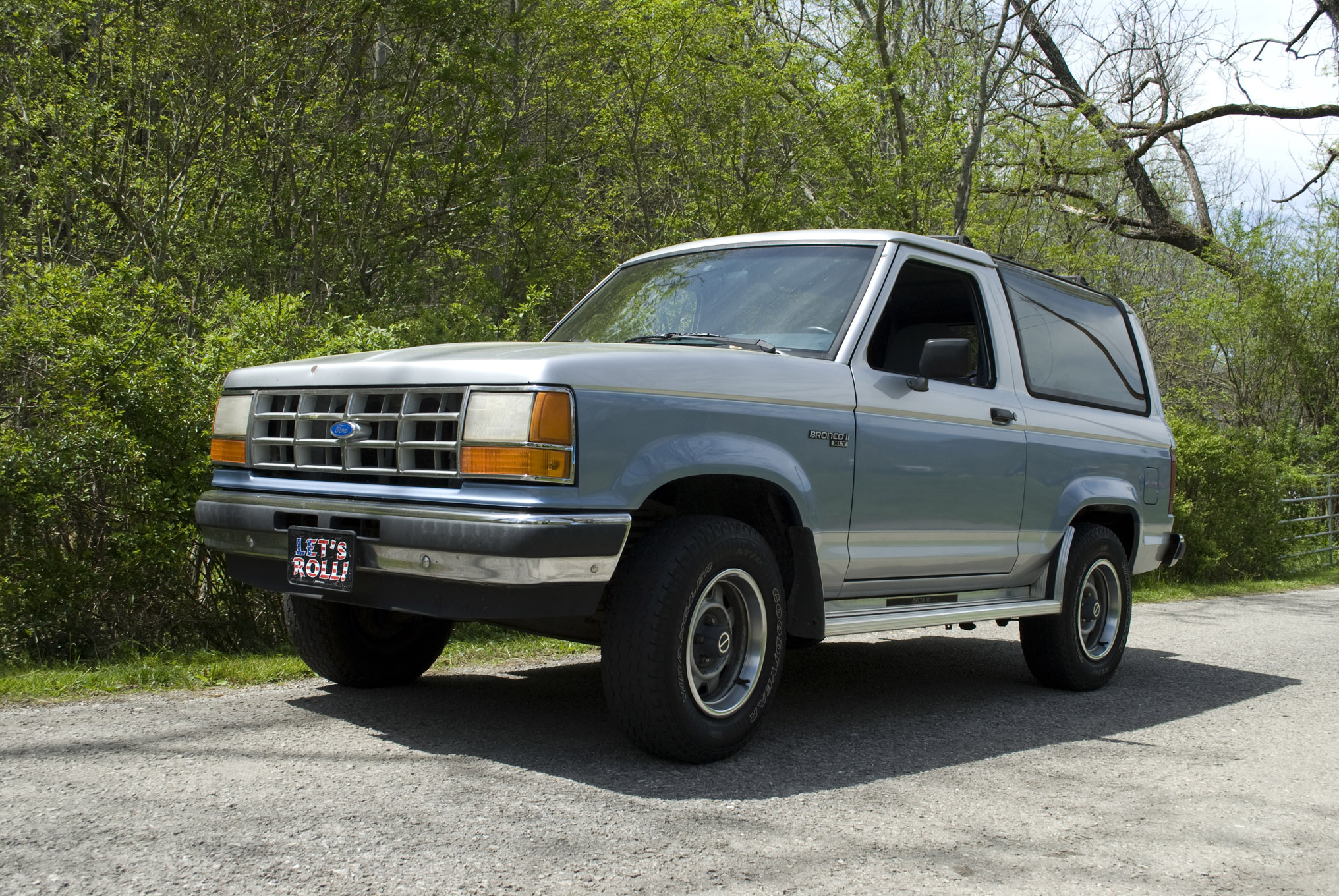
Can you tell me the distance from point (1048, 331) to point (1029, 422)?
749 mm

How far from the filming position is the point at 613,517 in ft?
12.5

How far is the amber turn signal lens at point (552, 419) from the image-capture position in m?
3.72

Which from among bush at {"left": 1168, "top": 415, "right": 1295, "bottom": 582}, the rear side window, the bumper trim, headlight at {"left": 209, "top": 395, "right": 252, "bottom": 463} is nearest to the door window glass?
the rear side window

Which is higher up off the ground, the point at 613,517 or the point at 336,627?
the point at 613,517

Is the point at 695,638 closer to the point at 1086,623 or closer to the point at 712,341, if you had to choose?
the point at 712,341

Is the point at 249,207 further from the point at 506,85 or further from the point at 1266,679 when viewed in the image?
the point at 1266,679

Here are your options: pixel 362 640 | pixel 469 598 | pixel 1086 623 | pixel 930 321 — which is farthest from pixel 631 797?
pixel 1086 623

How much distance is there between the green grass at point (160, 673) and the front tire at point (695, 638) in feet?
7.36

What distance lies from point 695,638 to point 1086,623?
10.7ft

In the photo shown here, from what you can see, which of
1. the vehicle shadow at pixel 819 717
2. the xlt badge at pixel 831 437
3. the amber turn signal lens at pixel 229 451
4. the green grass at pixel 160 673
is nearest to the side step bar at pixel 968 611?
the vehicle shadow at pixel 819 717

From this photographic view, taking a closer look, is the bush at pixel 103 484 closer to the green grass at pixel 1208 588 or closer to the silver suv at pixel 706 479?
the silver suv at pixel 706 479

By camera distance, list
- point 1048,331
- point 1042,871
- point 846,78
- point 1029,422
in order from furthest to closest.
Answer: point 846,78 → point 1048,331 → point 1029,422 → point 1042,871

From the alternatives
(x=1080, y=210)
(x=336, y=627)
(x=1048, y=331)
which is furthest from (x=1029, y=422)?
(x=1080, y=210)

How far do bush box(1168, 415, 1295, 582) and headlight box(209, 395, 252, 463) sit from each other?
1160 centimetres
